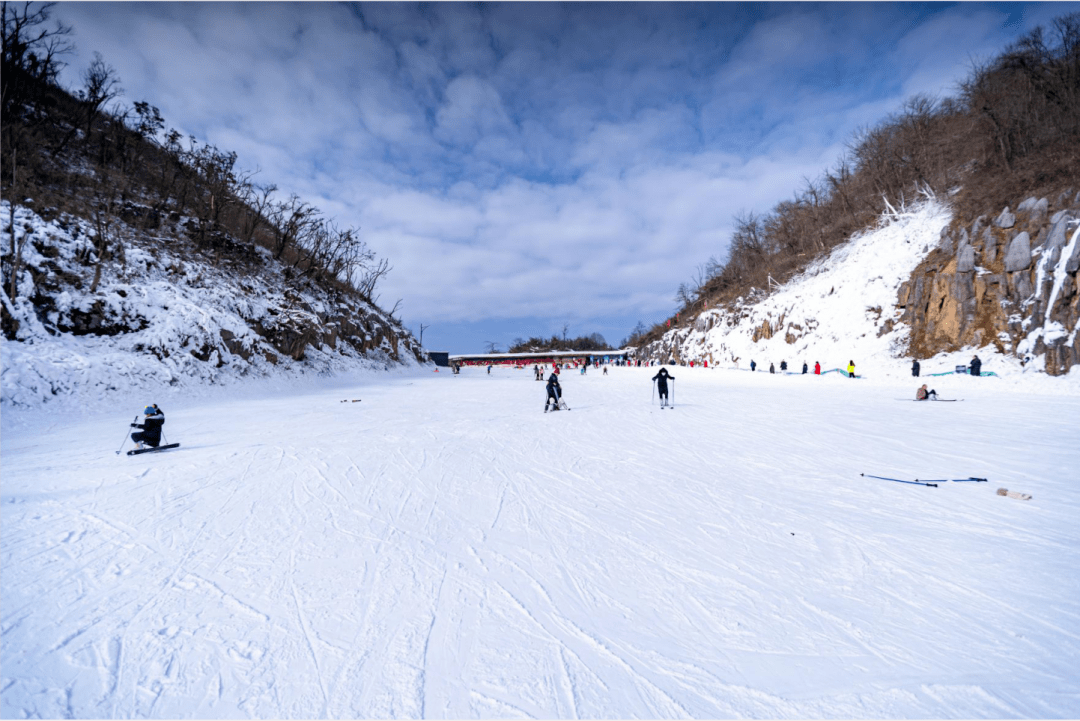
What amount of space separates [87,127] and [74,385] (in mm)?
31152

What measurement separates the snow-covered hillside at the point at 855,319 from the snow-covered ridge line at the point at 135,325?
3468 cm

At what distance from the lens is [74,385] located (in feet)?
44.8

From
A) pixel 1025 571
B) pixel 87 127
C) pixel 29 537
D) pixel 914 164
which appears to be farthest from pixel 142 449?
pixel 914 164

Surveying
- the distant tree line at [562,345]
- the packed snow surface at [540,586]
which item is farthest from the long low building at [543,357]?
the packed snow surface at [540,586]

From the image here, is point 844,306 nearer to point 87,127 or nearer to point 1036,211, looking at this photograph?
point 1036,211

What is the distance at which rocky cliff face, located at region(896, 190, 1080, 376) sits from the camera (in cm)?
1873

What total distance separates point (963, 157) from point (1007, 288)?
807 inches

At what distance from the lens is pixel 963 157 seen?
34.6m

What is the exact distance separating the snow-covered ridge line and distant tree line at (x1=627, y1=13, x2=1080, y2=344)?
4253 centimetres

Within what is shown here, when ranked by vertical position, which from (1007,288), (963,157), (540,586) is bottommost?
(540,586)

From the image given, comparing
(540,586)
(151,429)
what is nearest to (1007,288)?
(540,586)

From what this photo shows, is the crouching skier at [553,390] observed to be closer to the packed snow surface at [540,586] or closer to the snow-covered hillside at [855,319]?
the packed snow surface at [540,586]

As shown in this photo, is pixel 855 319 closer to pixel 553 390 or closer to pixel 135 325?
pixel 553 390

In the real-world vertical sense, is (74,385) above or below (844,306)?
below
